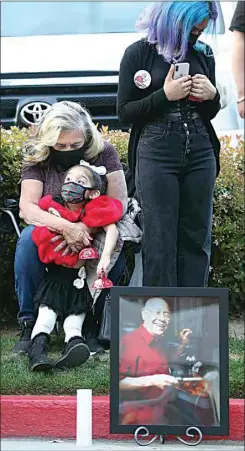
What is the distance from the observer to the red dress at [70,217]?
4.75 meters

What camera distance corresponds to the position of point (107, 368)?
4.73 metres

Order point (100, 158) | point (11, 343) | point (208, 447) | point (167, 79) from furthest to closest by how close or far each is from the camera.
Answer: point (11, 343)
point (100, 158)
point (167, 79)
point (208, 447)

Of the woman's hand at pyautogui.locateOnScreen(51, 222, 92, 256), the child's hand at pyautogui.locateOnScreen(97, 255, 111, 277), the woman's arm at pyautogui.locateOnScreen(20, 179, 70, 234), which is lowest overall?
the child's hand at pyautogui.locateOnScreen(97, 255, 111, 277)

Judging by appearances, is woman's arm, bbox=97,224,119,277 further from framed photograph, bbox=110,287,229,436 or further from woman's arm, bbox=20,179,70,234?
framed photograph, bbox=110,287,229,436

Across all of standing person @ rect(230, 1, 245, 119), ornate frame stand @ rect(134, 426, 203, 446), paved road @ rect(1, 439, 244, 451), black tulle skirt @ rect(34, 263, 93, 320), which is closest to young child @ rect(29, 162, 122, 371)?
black tulle skirt @ rect(34, 263, 93, 320)

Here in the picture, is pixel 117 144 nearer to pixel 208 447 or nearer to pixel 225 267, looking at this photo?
pixel 225 267

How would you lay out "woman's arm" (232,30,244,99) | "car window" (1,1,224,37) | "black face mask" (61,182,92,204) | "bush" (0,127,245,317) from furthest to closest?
"bush" (0,127,245,317) → "car window" (1,1,224,37) → "black face mask" (61,182,92,204) → "woman's arm" (232,30,244,99)

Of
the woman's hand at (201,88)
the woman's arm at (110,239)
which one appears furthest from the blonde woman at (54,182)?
the woman's hand at (201,88)

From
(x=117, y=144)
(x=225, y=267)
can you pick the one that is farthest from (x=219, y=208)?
(x=117, y=144)

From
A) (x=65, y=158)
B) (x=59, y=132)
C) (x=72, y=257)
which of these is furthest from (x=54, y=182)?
(x=72, y=257)

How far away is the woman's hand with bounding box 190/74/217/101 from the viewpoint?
4680 millimetres

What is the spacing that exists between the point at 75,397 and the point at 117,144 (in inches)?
67.0

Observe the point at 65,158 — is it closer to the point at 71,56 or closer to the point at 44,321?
the point at 44,321

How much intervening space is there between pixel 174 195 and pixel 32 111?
1526 mm
